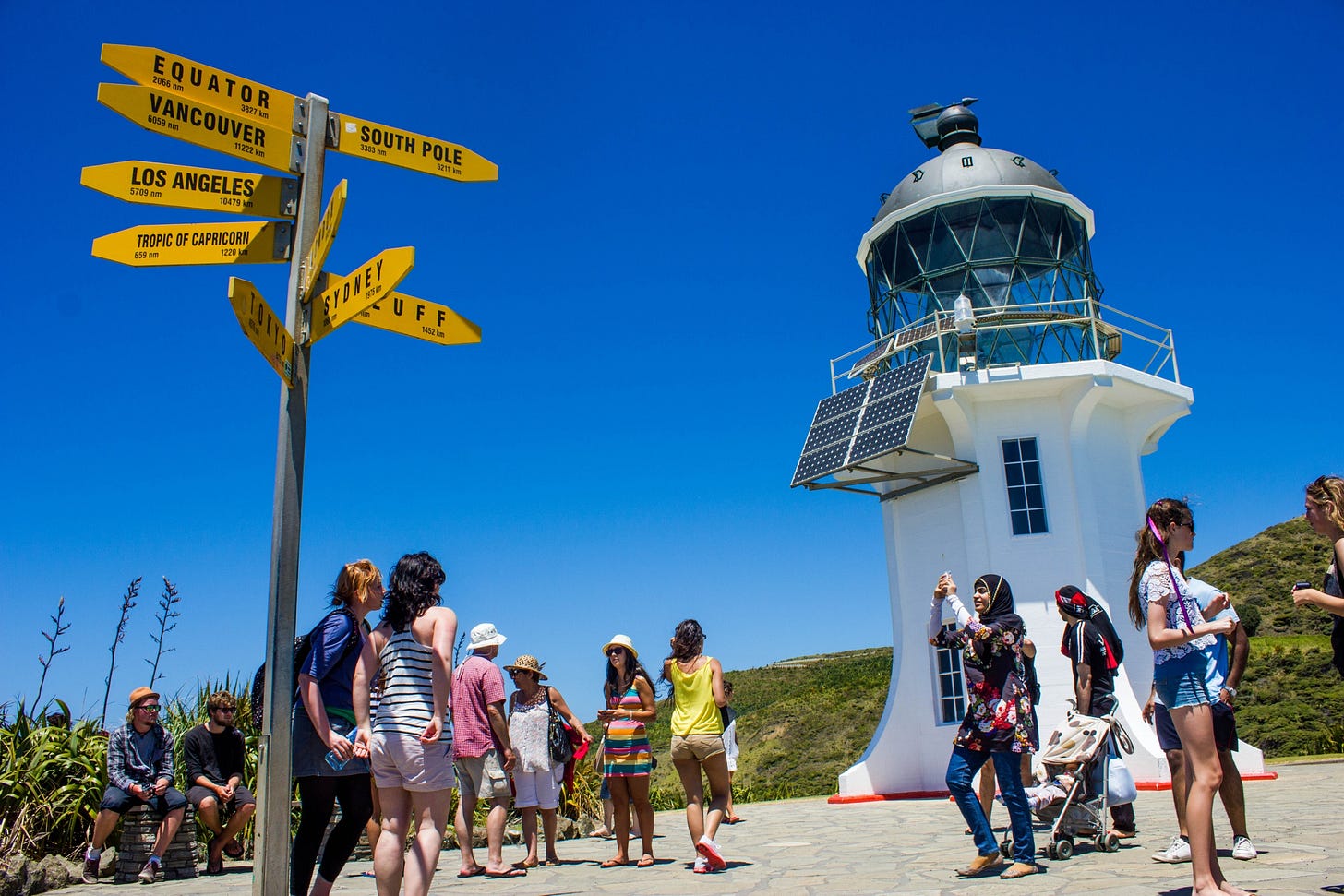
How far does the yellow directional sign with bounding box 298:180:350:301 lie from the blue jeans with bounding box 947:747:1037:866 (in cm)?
426

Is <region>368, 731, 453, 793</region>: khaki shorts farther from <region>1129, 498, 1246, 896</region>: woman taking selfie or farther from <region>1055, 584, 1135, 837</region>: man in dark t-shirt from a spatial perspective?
<region>1055, 584, 1135, 837</region>: man in dark t-shirt

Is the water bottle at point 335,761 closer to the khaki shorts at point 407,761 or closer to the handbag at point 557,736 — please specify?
the khaki shorts at point 407,761

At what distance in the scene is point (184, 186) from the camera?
13.7ft

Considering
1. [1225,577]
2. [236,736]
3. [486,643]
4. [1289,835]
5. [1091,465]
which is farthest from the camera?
[1225,577]

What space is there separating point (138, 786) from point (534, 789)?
292 cm

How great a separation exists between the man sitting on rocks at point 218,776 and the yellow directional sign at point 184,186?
5493 mm

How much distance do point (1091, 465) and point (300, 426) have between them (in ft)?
43.7

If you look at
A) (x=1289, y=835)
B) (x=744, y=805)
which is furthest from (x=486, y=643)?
(x=744, y=805)

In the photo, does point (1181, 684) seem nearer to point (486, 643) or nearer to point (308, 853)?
point (308, 853)

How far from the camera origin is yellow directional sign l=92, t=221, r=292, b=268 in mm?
4172

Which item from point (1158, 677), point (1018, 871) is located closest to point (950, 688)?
point (1018, 871)

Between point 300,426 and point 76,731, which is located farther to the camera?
point 76,731

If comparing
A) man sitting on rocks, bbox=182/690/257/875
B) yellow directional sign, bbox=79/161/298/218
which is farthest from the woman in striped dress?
yellow directional sign, bbox=79/161/298/218

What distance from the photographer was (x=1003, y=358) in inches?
621
